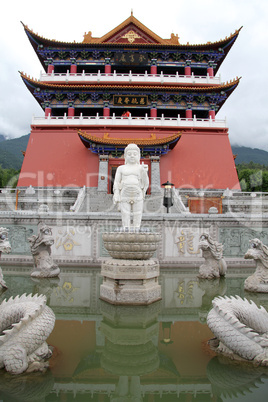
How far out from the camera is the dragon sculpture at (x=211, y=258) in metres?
6.68

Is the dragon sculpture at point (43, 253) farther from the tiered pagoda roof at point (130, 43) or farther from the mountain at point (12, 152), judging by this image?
the mountain at point (12, 152)

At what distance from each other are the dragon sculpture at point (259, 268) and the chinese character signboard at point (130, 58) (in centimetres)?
2341

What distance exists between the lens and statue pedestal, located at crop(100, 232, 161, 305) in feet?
16.0

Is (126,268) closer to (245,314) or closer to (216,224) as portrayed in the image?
(245,314)

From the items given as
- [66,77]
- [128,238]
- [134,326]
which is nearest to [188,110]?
[66,77]

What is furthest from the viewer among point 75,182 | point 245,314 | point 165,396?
point 75,182

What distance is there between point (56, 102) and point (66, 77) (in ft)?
7.43

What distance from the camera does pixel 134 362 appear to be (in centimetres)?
286

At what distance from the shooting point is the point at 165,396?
7.87 ft

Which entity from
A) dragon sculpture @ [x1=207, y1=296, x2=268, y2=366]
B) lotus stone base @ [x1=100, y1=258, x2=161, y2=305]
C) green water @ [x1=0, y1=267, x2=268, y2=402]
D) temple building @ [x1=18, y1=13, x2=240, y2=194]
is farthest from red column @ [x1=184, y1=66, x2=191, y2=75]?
dragon sculpture @ [x1=207, y1=296, x2=268, y2=366]

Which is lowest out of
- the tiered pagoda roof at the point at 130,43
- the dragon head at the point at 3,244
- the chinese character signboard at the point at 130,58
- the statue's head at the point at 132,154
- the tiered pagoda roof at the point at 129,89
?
the dragon head at the point at 3,244

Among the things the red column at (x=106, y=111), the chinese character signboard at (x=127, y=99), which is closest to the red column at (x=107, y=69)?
the chinese character signboard at (x=127, y=99)

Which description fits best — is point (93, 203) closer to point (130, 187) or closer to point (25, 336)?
point (130, 187)

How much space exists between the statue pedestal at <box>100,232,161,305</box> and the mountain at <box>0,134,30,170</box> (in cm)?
6745
